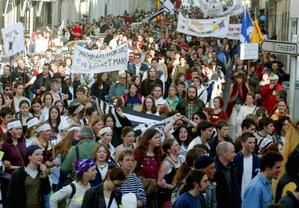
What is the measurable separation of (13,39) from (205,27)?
765 centimetres

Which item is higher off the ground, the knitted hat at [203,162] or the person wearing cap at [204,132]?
the knitted hat at [203,162]

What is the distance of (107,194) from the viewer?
1020 cm

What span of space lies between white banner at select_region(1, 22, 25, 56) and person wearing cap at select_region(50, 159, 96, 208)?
40.7 feet

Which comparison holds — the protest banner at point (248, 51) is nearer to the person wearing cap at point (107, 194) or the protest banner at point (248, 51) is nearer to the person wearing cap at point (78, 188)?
the person wearing cap at point (78, 188)

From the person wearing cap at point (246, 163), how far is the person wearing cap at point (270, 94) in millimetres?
6453

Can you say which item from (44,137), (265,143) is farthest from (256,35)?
(44,137)

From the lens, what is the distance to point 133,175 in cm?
1141

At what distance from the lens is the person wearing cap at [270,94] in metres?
19.2

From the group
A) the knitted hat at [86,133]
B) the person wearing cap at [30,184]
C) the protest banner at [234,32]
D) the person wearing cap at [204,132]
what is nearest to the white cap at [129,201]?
the person wearing cap at [30,184]

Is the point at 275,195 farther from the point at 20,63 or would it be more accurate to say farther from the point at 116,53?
the point at 20,63

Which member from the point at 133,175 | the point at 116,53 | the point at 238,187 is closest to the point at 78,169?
the point at 133,175

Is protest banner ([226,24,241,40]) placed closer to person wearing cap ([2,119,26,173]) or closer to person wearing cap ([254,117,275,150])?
person wearing cap ([254,117,275,150])

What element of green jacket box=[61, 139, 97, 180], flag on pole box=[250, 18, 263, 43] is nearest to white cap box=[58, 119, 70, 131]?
green jacket box=[61, 139, 97, 180]

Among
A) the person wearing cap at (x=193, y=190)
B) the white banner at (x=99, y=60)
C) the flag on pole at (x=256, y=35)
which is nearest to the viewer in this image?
the person wearing cap at (x=193, y=190)
